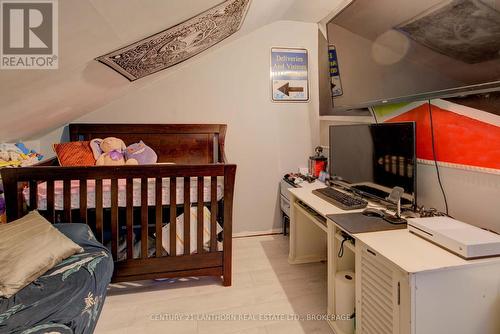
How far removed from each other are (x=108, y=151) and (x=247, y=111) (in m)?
1.45

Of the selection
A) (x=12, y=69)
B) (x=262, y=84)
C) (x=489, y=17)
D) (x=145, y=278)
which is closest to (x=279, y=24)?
(x=262, y=84)

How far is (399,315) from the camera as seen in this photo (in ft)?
3.50

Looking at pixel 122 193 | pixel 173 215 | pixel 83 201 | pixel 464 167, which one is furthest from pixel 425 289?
pixel 83 201

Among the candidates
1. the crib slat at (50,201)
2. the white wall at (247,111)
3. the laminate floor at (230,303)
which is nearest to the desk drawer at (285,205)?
the white wall at (247,111)

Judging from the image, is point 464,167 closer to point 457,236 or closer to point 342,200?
point 457,236

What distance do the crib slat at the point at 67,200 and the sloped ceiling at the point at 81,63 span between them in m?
0.51

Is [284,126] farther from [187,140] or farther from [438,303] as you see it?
[438,303]

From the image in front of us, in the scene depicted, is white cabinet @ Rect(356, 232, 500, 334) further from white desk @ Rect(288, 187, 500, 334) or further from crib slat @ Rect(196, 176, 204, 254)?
crib slat @ Rect(196, 176, 204, 254)

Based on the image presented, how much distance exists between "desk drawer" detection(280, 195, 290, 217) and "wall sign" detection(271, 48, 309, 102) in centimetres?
111

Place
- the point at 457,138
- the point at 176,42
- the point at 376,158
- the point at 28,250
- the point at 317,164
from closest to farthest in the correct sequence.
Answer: the point at 28,250, the point at 457,138, the point at 376,158, the point at 176,42, the point at 317,164

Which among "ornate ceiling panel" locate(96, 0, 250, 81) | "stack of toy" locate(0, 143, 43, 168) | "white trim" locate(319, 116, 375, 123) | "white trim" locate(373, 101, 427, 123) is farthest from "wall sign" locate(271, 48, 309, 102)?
"stack of toy" locate(0, 143, 43, 168)

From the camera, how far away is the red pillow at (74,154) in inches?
94.3

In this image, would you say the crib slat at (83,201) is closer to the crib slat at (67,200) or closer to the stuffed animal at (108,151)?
the crib slat at (67,200)

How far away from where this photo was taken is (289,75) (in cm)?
304
